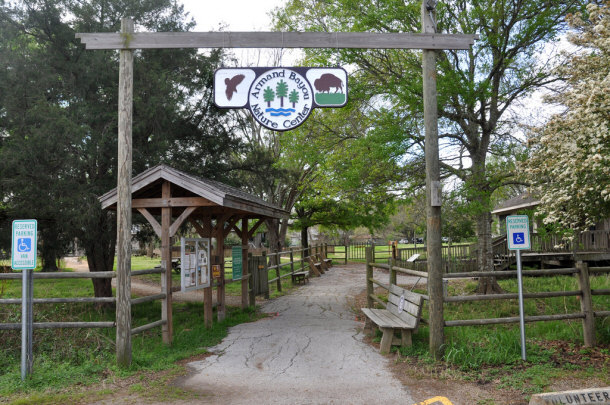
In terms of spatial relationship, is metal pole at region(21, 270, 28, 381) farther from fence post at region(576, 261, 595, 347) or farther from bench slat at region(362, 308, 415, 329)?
fence post at region(576, 261, 595, 347)

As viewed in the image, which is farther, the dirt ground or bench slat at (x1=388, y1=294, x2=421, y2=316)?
bench slat at (x1=388, y1=294, x2=421, y2=316)

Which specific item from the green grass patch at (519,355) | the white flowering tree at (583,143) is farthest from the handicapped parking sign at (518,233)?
the green grass patch at (519,355)

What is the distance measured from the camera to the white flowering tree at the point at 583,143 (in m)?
5.70

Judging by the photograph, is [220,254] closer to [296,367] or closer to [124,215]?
[124,215]

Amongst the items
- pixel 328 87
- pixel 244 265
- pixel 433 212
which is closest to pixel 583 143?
pixel 433 212

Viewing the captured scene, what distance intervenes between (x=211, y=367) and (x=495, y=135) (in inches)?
426

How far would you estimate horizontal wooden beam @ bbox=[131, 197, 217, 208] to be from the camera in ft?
26.5

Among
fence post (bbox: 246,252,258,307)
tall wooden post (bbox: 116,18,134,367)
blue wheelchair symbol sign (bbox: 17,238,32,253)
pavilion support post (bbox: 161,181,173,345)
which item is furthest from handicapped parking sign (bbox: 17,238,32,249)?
fence post (bbox: 246,252,258,307)

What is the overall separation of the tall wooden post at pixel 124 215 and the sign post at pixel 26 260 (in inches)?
42.7

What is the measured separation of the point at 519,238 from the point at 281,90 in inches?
162

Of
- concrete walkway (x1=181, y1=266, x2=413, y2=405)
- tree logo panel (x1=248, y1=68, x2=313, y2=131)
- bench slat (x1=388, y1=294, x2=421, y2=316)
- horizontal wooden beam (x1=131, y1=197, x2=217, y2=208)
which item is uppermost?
tree logo panel (x1=248, y1=68, x2=313, y2=131)

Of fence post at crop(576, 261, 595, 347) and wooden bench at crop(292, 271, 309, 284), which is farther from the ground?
fence post at crop(576, 261, 595, 347)

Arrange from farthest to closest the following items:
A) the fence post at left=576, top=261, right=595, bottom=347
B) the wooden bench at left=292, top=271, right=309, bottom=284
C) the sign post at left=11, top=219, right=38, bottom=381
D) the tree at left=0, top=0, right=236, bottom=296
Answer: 1. the wooden bench at left=292, top=271, right=309, bottom=284
2. the tree at left=0, top=0, right=236, bottom=296
3. the fence post at left=576, top=261, right=595, bottom=347
4. the sign post at left=11, top=219, right=38, bottom=381

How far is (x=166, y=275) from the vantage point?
788cm
